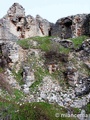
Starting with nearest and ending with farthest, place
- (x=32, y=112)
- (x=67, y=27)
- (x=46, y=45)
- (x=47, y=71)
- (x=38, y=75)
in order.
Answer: (x=32, y=112) → (x=38, y=75) → (x=47, y=71) → (x=46, y=45) → (x=67, y=27)

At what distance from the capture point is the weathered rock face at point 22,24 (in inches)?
1208

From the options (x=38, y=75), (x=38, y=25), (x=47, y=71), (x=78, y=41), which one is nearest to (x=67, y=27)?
(x=38, y=25)

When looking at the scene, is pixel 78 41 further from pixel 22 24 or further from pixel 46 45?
pixel 22 24

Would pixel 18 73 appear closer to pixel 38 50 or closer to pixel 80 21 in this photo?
pixel 38 50

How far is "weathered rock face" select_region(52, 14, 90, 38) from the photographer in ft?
96.8

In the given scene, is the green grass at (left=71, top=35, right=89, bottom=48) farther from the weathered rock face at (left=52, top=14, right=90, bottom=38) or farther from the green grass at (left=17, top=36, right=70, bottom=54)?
→ the weathered rock face at (left=52, top=14, right=90, bottom=38)

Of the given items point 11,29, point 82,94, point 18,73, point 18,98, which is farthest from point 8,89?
point 11,29

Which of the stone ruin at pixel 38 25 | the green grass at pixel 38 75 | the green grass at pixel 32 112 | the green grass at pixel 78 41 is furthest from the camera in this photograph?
the stone ruin at pixel 38 25

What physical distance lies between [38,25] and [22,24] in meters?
1.49

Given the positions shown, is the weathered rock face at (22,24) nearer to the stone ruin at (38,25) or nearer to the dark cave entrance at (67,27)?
the stone ruin at (38,25)

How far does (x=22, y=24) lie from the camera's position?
31203 mm

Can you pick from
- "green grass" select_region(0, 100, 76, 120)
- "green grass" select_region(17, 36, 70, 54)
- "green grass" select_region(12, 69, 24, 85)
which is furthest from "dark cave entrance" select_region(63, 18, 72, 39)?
"green grass" select_region(0, 100, 76, 120)

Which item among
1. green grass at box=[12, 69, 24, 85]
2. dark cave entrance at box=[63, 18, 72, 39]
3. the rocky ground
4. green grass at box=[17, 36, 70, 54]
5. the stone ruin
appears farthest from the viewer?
dark cave entrance at box=[63, 18, 72, 39]

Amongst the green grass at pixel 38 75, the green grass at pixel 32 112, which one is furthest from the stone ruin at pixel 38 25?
the green grass at pixel 32 112
